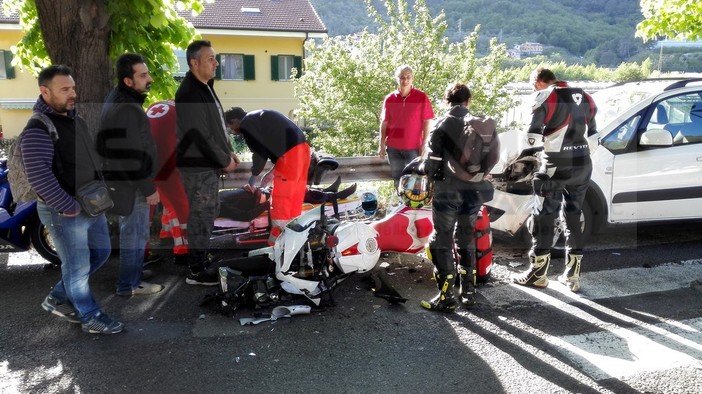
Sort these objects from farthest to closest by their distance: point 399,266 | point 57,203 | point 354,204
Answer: point 354,204, point 399,266, point 57,203

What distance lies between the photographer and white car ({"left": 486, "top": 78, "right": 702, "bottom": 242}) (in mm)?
6223

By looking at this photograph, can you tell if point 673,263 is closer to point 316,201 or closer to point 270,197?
point 316,201

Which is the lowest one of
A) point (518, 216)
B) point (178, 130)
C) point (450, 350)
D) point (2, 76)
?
point (450, 350)

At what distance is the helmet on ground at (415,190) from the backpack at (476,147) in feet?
3.00

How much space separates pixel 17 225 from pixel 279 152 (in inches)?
101

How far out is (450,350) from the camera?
4.14 m

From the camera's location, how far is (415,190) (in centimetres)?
556

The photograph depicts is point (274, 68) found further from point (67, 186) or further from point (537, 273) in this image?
point (67, 186)

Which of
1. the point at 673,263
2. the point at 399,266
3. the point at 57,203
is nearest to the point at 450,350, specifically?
the point at 399,266

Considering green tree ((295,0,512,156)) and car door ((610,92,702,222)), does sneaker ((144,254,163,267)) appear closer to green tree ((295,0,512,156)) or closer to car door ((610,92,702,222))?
car door ((610,92,702,222))

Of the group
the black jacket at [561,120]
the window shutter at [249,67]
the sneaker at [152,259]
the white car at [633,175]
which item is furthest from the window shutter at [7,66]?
the black jacket at [561,120]

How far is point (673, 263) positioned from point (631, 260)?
41 cm

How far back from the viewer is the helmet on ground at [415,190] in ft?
18.2

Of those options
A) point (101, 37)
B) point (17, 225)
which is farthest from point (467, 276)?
point (101, 37)
